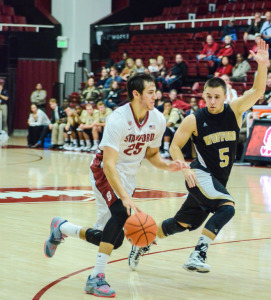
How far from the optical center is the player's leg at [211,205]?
16.7ft

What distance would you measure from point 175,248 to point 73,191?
13.9 feet

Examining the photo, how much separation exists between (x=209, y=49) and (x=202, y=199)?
14.7 meters

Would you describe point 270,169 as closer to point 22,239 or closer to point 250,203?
point 250,203

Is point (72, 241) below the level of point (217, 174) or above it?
below

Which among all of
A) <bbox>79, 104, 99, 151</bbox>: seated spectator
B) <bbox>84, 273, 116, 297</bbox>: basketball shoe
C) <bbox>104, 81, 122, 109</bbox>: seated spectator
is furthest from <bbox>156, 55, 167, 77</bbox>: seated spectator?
<bbox>84, 273, 116, 297</bbox>: basketball shoe

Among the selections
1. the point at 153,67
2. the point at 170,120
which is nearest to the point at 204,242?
the point at 170,120

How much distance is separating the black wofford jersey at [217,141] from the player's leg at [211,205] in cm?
10

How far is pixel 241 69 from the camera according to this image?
1770cm

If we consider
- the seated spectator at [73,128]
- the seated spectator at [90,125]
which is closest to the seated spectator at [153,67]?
the seated spectator at [90,125]

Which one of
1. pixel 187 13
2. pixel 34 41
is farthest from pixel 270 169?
pixel 34 41

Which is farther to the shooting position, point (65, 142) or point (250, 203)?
point (65, 142)

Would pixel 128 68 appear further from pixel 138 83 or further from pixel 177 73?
pixel 138 83

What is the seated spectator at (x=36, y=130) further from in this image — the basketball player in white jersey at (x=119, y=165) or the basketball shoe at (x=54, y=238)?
the basketball player in white jersey at (x=119, y=165)

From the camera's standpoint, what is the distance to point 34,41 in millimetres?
25703
